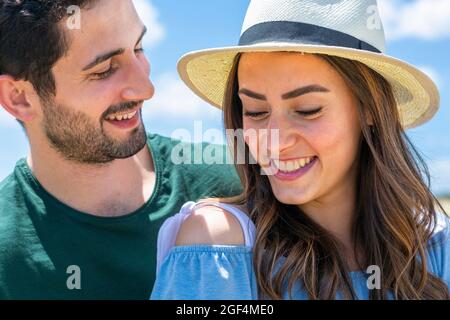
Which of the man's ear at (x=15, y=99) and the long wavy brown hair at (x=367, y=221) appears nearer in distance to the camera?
the long wavy brown hair at (x=367, y=221)

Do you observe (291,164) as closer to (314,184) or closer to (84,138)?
(314,184)

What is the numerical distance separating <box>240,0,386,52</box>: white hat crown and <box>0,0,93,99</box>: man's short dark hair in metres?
1.28

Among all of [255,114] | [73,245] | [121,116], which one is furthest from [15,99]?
[255,114]

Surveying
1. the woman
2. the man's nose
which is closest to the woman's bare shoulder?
the woman

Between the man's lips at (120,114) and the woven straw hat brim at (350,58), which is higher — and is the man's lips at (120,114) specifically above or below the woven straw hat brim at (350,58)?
above

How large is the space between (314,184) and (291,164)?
103 millimetres

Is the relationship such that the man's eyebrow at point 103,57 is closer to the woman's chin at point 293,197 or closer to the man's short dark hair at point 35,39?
the man's short dark hair at point 35,39

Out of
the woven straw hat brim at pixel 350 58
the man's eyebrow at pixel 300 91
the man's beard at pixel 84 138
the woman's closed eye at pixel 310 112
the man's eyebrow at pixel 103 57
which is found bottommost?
the woman's closed eye at pixel 310 112

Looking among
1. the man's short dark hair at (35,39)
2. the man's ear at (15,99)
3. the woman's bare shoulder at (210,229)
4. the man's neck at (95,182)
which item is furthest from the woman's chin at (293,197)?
the man's ear at (15,99)

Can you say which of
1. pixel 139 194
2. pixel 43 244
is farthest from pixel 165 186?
pixel 43 244

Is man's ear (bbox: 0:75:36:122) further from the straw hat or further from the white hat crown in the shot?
the white hat crown

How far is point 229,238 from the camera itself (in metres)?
2.19

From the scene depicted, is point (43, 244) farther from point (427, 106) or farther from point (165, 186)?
point (427, 106)

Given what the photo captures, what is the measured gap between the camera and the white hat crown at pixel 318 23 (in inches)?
88.4
